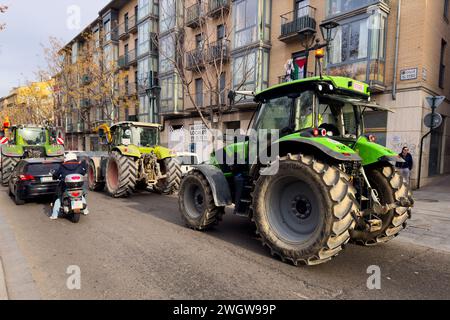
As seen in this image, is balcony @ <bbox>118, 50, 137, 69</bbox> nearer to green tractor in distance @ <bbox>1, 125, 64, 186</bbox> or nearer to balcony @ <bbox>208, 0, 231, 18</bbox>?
balcony @ <bbox>208, 0, 231, 18</bbox>

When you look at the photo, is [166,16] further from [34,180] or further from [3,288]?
[3,288]

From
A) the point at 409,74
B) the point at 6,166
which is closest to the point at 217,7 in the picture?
the point at 409,74

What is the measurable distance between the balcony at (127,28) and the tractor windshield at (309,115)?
94.9 ft

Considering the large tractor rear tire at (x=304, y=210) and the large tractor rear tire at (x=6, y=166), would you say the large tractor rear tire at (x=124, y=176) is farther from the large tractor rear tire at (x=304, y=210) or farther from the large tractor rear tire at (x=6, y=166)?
the large tractor rear tire at (x=304, y=210)

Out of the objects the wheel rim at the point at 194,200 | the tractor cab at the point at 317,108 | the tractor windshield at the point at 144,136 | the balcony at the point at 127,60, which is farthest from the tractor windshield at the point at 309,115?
the balcony at the point at 127,60

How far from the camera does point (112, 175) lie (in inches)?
408

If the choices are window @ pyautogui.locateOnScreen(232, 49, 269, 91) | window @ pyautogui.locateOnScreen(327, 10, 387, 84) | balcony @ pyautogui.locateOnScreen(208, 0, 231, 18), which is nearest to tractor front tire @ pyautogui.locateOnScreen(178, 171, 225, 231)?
window @ pyautogui.locateOnScreen(327, 10, 387, 84)

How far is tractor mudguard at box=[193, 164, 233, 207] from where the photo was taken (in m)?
5.57

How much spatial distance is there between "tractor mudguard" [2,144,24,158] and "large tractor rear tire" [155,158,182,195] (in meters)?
6.43

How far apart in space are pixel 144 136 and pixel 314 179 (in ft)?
27.1

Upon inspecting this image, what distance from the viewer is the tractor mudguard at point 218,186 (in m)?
5.57

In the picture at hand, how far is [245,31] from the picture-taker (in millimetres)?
18406
